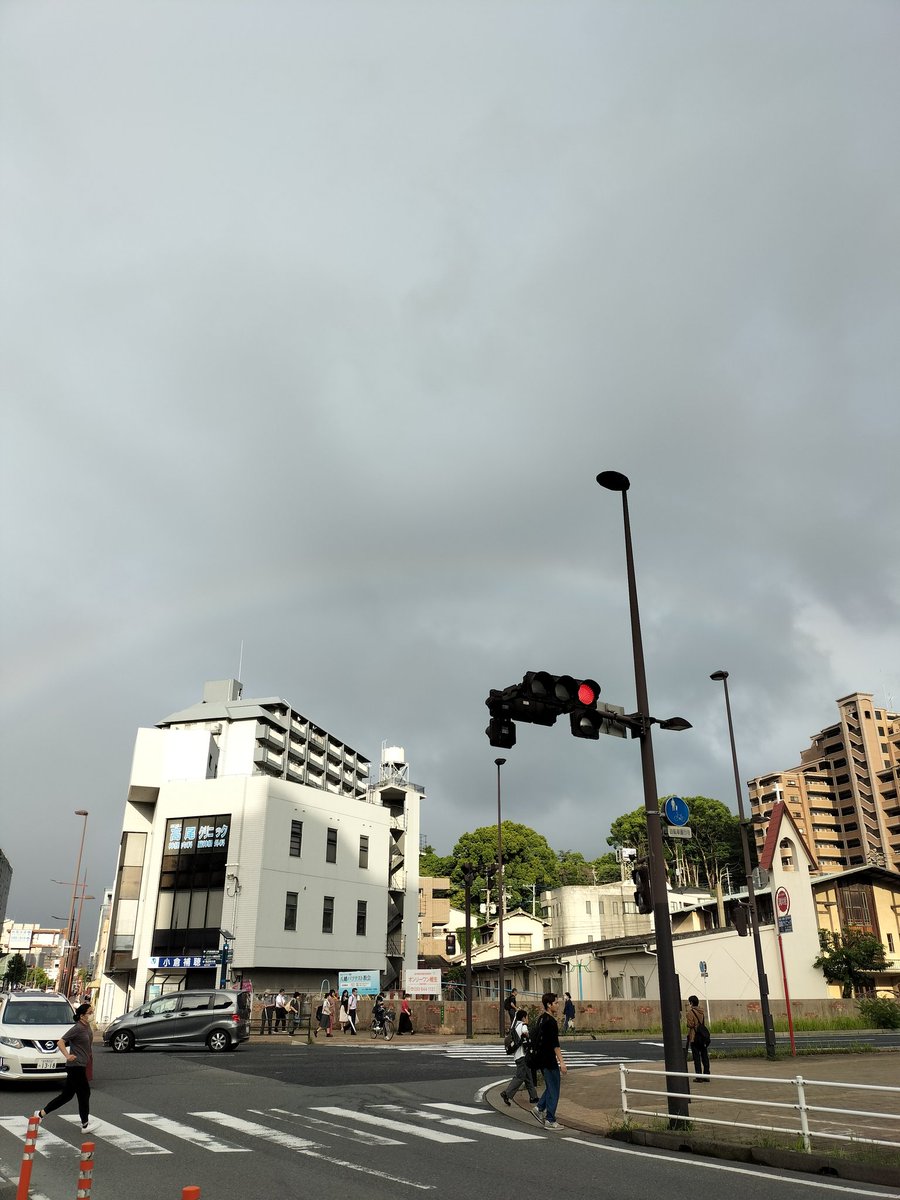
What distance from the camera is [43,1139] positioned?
422 inches

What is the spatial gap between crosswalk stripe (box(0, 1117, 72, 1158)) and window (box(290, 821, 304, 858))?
1499 inches

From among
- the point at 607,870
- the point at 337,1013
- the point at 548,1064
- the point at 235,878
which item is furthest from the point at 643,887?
the point at 607,870

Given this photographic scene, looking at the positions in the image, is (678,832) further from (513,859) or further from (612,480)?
(513,859)

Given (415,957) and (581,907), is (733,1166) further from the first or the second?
(581,907)

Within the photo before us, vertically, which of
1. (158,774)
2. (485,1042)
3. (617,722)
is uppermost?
(158,774)

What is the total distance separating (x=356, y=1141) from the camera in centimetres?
1090

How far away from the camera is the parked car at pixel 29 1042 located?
15.0 m

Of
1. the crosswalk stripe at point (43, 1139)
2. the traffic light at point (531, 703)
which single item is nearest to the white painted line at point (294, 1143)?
the crosswalk stripe at point (43, 1139)

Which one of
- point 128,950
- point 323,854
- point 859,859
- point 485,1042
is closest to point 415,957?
point 323,854

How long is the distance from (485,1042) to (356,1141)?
22655 millimetres

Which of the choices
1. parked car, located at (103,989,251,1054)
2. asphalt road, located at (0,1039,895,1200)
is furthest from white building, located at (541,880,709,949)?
asphalt road, located at (0,1039,895,1200)

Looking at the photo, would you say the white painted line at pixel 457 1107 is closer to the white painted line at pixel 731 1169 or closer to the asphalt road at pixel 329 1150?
the asphalt road at pixel 329 1150

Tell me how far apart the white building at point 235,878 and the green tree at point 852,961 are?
26921 mm

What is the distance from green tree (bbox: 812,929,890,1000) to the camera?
41.3 metres
